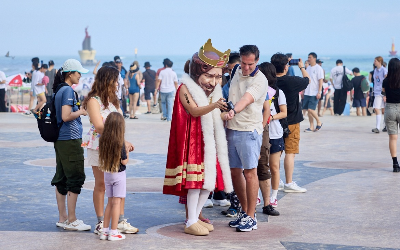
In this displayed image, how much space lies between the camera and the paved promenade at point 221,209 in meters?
6.22

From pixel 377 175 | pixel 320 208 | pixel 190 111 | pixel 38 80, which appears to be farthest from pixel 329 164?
pixel 38 80

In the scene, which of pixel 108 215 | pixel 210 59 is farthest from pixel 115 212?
pixel 210 59

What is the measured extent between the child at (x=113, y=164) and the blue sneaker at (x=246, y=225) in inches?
47.3

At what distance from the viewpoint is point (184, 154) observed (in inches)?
256

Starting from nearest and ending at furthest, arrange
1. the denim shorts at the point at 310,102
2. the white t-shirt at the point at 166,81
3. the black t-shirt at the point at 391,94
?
the black t-shirt at the point at 391,94
the denim shorts at the point at 310,102
the white t-shirt at the point at 166,81

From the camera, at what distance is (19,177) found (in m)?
9.90

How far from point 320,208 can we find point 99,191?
281 centimetres

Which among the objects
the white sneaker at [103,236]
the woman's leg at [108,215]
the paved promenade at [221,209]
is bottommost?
the paved promenade at [221,209]

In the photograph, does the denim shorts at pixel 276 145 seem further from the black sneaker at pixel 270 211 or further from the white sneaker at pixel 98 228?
the white sneaker at pixel 98 228

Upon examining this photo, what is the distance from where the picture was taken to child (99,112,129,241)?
6.21m

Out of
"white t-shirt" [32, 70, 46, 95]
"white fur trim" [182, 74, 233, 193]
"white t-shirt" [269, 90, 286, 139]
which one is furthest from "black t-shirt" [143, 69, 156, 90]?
"white fur trim" [182, 74, 233, 193]

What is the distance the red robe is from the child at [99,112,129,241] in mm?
Answer: 504

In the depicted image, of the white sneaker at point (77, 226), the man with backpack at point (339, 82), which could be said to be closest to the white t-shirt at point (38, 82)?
the man with backpack at point (339, 82)

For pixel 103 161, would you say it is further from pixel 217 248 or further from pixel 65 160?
pixel 217 248
